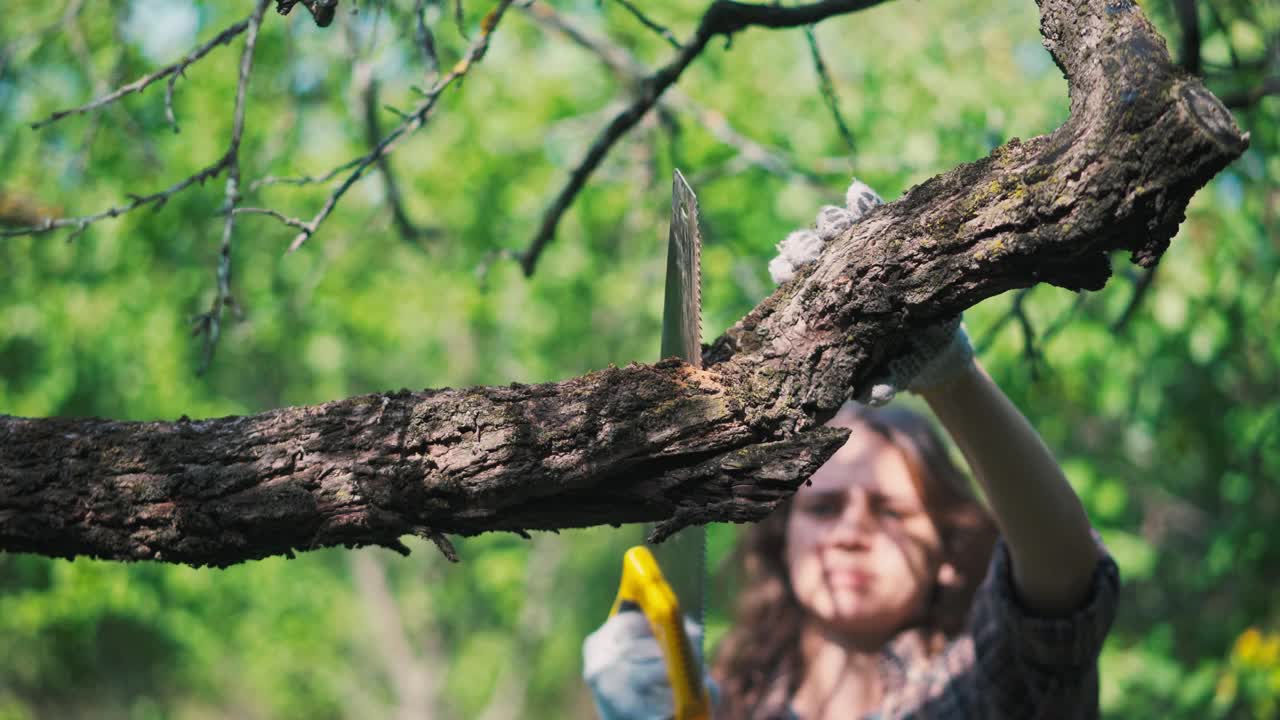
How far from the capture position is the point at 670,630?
6.82 ft

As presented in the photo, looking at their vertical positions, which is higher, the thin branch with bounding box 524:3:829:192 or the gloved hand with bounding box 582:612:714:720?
the thin branch with bounding box 524:3:829:192

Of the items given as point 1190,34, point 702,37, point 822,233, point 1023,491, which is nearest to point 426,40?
point 702,37

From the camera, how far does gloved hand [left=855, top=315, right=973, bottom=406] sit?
4.90ft

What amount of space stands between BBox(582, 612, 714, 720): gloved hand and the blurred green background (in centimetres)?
112

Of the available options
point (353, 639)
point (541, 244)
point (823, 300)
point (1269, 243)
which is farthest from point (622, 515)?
point (353, 639)

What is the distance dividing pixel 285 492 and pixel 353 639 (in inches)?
508

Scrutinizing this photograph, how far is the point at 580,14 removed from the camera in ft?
19.4

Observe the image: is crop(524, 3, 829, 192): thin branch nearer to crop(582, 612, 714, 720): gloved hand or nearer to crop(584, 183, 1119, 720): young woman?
crop(584, 183, 1119, 720): young woman

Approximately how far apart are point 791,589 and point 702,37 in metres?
1.70

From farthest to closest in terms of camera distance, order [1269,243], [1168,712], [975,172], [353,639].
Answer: [353,639] < [1168,712] < [1269,243] < [975,172]

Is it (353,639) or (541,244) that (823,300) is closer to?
(541,244)

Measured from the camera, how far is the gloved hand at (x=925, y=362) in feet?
4.90

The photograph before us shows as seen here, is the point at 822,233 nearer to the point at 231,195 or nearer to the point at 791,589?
the point at 231,195

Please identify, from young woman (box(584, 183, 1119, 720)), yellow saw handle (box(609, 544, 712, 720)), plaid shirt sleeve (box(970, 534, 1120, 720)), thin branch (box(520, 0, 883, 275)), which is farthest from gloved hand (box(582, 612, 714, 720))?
thin branch (box(520, 0, 883, 275))
